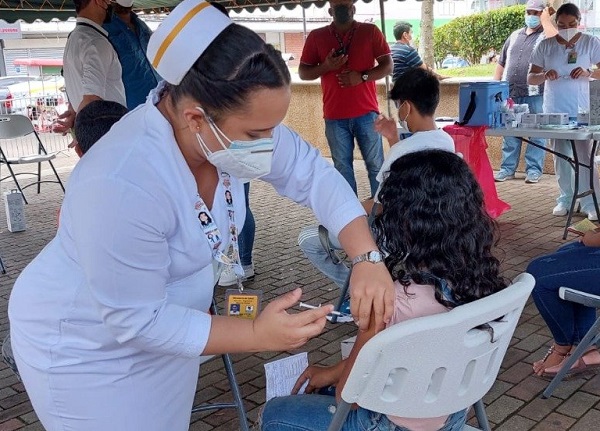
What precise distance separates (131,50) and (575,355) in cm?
262

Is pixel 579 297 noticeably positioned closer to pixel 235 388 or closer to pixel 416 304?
pixel 416 304

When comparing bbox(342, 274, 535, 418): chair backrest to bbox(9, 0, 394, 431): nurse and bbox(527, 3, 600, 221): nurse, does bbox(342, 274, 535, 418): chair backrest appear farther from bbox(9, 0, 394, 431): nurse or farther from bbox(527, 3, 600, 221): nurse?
bbox(527, 3, 600, 221): nurse

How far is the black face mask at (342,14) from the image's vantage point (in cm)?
536

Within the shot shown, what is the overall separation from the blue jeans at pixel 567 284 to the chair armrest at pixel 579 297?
0.09 m

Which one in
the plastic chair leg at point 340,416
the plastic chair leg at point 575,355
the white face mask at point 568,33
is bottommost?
the plastic chair leg at point 575,355

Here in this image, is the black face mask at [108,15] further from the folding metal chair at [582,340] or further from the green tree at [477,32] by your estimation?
the green tree at [477,32]

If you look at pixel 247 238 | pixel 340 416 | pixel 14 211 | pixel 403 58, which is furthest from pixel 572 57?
pixel 14 211

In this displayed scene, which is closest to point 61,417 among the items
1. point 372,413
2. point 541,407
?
point 372,413

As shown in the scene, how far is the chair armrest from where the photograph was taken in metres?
2.45

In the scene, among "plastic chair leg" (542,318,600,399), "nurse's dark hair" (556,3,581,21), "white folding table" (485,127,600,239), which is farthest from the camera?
"nurse's dark hair" (556,3,581,21)

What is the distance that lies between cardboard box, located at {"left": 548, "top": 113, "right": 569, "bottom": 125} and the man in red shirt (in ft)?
4.42

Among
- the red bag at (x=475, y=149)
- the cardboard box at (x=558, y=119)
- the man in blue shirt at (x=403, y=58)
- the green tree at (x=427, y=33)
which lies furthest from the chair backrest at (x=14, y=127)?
the green tree at (x=427, y=33)

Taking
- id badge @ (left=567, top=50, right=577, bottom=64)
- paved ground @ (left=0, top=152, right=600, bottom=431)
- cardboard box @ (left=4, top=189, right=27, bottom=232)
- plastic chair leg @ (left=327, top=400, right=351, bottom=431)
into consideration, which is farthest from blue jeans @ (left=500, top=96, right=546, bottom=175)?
plastic chair leg @ (left=327, top=400, right=351, bottom=431)

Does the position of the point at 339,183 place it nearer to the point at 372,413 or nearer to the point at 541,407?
the point at 372,413
